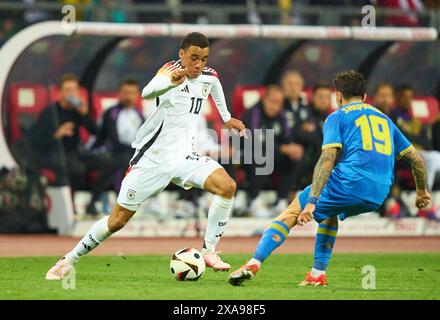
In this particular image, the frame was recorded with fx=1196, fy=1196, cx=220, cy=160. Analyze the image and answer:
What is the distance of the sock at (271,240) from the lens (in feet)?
33.9

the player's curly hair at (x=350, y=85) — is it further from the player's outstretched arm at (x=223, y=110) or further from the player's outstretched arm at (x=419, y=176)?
the player's outstretched arm at (x=223, y=110)

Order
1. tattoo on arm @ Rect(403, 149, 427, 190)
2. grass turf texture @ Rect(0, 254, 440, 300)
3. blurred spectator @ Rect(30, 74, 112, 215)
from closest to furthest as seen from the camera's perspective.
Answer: grass turf texture @ Rect(0, 254, 440, 300) → tattoo on arm @ Rect(403, 149, 427, 190) → blurred spectator @ Rect(30, 74, 112, 215)

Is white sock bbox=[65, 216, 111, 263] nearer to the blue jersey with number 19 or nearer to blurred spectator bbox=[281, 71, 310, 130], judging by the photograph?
the blue jersey with number 19

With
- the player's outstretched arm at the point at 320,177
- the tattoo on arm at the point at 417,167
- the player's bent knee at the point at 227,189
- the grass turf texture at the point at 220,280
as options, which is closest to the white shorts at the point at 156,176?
the player's bent knee at the point at 227,189

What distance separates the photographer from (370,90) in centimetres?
2077

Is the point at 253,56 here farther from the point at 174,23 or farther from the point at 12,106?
the point at 12,106

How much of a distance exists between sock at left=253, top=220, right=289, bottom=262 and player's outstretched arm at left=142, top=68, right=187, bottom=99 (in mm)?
1596

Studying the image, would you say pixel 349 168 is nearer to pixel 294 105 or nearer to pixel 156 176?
pixel 156 176

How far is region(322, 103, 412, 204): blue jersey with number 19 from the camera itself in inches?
406

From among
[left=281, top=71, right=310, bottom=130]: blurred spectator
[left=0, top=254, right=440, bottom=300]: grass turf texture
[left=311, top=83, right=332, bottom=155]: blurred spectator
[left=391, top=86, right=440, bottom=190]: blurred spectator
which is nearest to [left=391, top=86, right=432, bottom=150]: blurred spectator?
[left=391, top=86, right=440, bottom=190]: blurred spectator

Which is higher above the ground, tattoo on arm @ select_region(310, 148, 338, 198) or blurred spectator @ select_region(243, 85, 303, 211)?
blurred spectator @ select_region(243, 85, 303, 211)

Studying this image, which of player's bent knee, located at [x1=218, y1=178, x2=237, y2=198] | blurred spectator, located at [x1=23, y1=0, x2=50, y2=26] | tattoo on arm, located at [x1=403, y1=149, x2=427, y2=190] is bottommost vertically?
player's bent knee, located at [x1=218, y1=178, x2=237, y2=198]

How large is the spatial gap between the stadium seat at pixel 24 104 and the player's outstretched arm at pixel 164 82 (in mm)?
8041

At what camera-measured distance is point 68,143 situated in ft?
62.0
